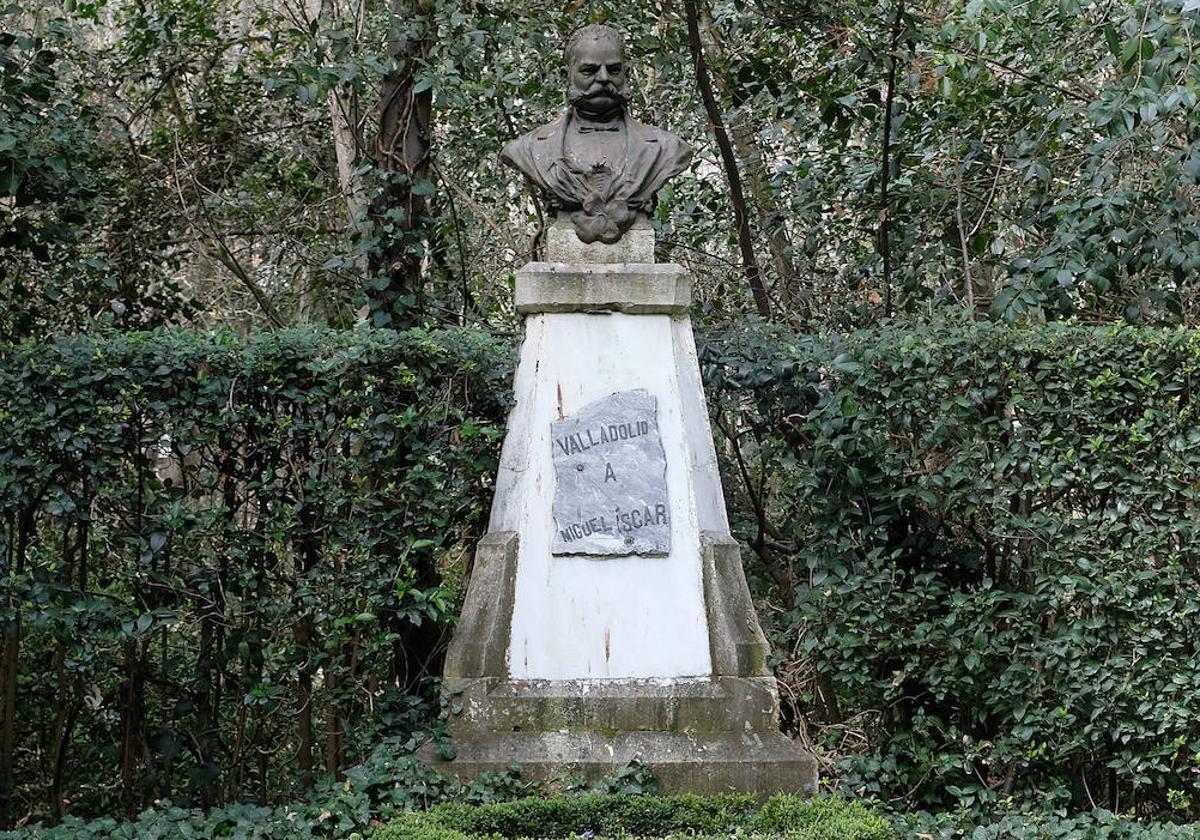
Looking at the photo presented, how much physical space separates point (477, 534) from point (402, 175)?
2280mm

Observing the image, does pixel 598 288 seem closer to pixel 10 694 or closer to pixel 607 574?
pixel 607 574

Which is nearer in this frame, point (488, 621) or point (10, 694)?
point (488, 621)

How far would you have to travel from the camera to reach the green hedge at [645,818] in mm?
5348

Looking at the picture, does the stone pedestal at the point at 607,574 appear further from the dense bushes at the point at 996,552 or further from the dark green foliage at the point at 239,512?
the dense bushes at the point at 996,552

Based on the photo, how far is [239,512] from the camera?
7.05 m

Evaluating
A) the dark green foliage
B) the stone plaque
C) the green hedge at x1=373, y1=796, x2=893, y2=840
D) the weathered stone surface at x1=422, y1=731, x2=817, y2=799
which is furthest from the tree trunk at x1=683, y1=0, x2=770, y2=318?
the green hedge at x1=373, y1=796, x2=893, y2=840

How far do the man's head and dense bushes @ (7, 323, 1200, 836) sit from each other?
1.24m

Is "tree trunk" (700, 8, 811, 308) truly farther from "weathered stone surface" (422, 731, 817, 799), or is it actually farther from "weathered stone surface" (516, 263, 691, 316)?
"weathered stone surface" (422, 731, 817, 799)

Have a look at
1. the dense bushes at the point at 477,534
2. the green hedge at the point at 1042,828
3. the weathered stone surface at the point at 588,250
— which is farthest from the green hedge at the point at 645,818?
the weathered stone surface at the point at 588,250

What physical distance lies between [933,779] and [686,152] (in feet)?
10.5

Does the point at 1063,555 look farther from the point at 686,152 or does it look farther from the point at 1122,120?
the point at 686,152

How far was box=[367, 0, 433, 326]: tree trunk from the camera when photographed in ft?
26.9

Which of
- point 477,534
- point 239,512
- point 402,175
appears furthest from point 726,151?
point 239,512

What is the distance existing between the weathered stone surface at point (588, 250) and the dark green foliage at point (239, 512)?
2.11ft
